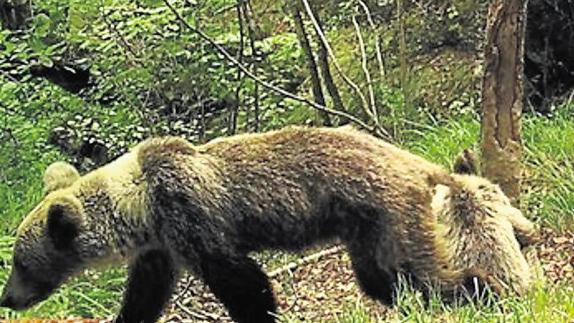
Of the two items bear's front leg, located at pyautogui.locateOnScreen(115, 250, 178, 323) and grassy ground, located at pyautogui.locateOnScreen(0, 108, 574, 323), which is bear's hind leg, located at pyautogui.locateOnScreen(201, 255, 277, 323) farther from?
bear's front leg, located at pyautogui.locateOnScreen(115, 250, 178, 323)

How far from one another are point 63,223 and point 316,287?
2627 mm

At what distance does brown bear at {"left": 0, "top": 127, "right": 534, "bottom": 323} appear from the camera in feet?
16.5

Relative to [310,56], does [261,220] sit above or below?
above

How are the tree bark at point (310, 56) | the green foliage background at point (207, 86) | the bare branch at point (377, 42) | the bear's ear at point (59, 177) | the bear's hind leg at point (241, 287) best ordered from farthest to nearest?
the bare branch at point (377, 42) < the tree bark at point (310, 56) < the green foliage background at point (207, 86) < the bear's ear at point (59, 177) < the bear's hind leg at point (241, 287)

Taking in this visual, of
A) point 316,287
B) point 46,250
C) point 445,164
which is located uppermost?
point 46,250

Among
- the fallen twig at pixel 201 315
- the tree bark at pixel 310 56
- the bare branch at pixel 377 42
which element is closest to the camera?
the fallen twig at pixel 201 315

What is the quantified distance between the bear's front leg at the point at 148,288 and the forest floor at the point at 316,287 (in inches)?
36.1

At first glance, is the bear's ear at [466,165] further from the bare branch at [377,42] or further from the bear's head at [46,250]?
the bare branch at [377,42]

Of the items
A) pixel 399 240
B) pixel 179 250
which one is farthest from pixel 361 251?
pixel 179 250

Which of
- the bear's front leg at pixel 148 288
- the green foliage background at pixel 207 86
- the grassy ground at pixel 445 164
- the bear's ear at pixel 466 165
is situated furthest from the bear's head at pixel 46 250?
the bear's ear at pixel 466 165

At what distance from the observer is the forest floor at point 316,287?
655 cm

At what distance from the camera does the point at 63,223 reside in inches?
210

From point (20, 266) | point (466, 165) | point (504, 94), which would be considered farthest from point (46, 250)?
point (504, 94)

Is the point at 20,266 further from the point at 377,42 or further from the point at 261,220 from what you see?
the point at 377,42
